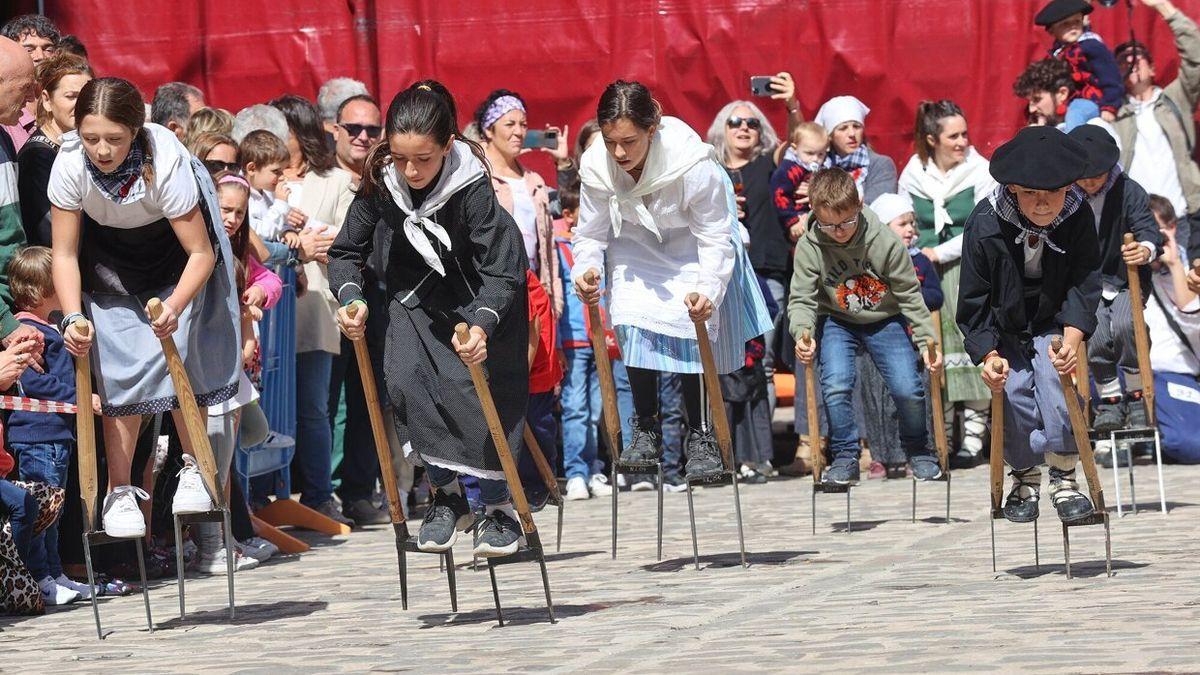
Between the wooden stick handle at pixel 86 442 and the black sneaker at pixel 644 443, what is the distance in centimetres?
262

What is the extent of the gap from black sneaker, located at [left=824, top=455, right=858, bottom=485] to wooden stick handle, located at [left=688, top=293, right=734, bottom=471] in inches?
48.8

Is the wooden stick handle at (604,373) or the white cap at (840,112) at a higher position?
the white cap at (840,112)

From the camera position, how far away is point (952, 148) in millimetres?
13289

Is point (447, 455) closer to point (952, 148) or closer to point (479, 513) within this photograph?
point (479, 513)

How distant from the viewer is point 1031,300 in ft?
27.3

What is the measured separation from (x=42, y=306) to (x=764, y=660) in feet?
13.0

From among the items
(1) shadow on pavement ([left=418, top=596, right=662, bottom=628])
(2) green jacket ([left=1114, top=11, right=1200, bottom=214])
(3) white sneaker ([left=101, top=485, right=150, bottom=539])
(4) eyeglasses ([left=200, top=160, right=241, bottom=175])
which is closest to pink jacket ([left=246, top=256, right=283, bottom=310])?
(4) eyeglasses ([left=200, top=160, right=241, bottom=175])

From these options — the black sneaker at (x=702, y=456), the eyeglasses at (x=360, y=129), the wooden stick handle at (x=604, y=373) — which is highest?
the eyeglasses at (x=360, y=129)

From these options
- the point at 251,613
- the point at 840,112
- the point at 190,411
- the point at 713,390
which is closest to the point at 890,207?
the point at 840,112

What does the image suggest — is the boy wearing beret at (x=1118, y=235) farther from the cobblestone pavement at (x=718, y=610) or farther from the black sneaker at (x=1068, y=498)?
the black sneaker at (x=1068, y=498)

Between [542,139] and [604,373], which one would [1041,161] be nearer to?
[604,373]

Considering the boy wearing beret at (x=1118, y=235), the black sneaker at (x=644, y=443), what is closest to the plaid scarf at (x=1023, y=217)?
the boy wearing beret at (x=1118, y=235)

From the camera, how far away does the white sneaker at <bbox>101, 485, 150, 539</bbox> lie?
7.52 meters

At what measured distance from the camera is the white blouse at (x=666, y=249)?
8.98 metres
